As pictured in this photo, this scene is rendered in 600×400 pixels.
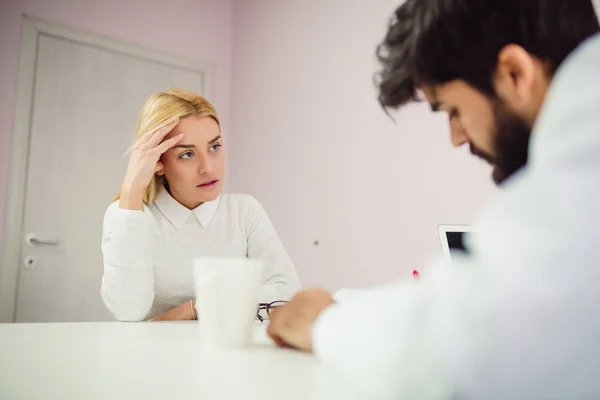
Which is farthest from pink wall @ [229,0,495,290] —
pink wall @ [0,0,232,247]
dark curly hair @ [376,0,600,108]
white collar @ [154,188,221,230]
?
dark curly hair @ [376,0,600,108]

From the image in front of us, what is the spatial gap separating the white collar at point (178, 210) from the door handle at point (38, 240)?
4.04 ft

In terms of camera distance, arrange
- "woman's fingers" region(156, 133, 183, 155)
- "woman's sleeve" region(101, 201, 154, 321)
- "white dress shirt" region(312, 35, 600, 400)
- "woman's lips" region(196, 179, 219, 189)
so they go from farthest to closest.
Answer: "woman's lips" region(196, 179, 219, 189), "woman's fingers" region(156, 133, 183, 155), "woman's sleeve" region(101, 201, 154, 321), "white dress shirt" region(312, 35, 600, 400)

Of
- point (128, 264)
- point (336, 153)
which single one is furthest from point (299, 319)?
point (336, 153)

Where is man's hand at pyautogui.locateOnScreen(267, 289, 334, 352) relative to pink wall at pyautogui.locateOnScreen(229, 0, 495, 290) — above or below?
below

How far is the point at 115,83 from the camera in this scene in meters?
2.62

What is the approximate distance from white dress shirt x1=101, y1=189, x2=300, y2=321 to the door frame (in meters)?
1.26

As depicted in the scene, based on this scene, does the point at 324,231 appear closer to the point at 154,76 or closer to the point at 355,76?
the point at 355,76

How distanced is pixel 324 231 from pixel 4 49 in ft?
5.94

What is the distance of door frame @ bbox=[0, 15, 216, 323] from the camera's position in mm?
2191

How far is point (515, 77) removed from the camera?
418 millimetres

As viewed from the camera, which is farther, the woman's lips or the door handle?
the door handle

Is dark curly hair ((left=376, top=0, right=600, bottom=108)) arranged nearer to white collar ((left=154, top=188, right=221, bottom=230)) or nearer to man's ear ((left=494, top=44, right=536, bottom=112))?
man's ear ((left=494, top=44, right=536, bottom=112))

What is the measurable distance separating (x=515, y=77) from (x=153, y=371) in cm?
42

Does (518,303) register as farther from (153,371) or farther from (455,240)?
(455,240)
